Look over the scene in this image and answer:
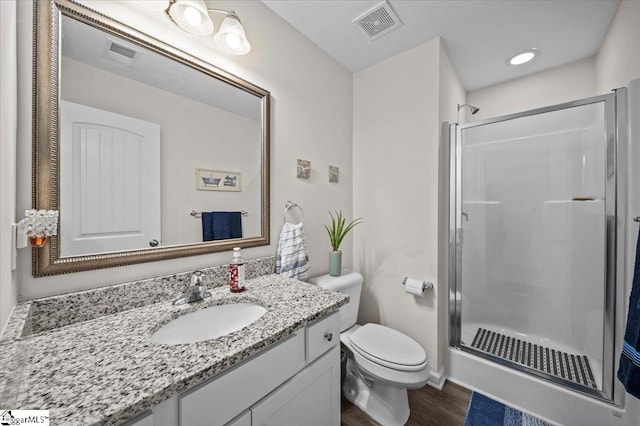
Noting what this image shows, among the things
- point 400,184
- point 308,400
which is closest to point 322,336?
point 308,400

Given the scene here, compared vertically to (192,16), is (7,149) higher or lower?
lower

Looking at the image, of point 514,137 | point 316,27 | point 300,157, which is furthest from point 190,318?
point 514,137

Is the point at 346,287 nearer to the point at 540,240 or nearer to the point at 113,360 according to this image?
the point at 113,360

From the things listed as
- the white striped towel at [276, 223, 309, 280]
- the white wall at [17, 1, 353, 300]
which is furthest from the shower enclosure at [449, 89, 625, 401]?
the white striped towel at [276, 223, 309, 280]

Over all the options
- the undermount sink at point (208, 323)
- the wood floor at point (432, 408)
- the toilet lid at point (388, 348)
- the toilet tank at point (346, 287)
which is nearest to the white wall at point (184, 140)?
the undermount sink at point (208, 323)

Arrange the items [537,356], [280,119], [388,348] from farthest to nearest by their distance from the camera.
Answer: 1. [537,356]
2. [280,119]
3. [388,348]

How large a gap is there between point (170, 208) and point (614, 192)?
221 centimetres

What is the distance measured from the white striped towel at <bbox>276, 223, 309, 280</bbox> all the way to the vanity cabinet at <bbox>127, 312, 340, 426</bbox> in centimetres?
46

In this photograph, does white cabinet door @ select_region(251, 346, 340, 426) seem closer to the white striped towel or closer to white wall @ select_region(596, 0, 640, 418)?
the white striped towel

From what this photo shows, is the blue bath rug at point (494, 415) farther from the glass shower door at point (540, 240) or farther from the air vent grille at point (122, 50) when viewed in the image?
the air vent grille at point (122, 50)

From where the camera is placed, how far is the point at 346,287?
1.57m

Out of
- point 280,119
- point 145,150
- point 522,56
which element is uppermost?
point 522,56

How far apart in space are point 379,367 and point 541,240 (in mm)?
1461

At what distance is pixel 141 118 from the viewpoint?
0.96m
